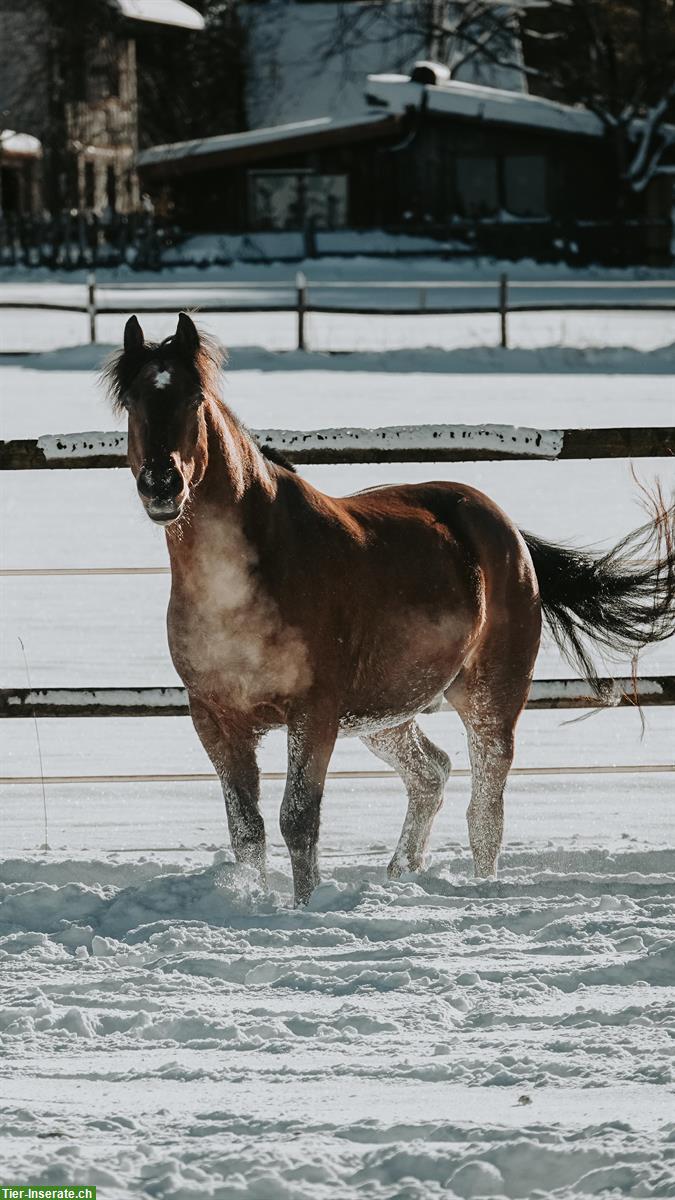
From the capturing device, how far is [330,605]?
4.14 m

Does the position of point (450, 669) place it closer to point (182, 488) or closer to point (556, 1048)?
point (182, 488)

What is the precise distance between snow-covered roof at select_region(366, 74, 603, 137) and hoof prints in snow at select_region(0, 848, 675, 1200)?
34.5m

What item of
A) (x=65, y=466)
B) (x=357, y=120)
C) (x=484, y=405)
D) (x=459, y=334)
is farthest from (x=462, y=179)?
(x=65, y=466)

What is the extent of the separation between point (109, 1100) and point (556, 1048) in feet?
2.74

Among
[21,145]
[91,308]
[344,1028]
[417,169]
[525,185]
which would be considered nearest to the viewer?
[344,1028]

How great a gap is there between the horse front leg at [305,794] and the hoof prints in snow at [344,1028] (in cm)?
8

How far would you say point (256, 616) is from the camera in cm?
400

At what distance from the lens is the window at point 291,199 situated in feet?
130

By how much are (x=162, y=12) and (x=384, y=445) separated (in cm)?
4422

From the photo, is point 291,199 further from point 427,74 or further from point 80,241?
point 80,241

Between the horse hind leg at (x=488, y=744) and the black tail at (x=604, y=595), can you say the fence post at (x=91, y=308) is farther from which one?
the horse hind leg at (x=488, y=744)

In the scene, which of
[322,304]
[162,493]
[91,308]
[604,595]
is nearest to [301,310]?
[91,308]

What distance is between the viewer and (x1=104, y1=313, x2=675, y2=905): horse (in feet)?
13.0

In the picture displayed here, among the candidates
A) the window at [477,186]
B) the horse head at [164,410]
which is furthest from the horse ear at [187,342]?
the window at [477,186]
